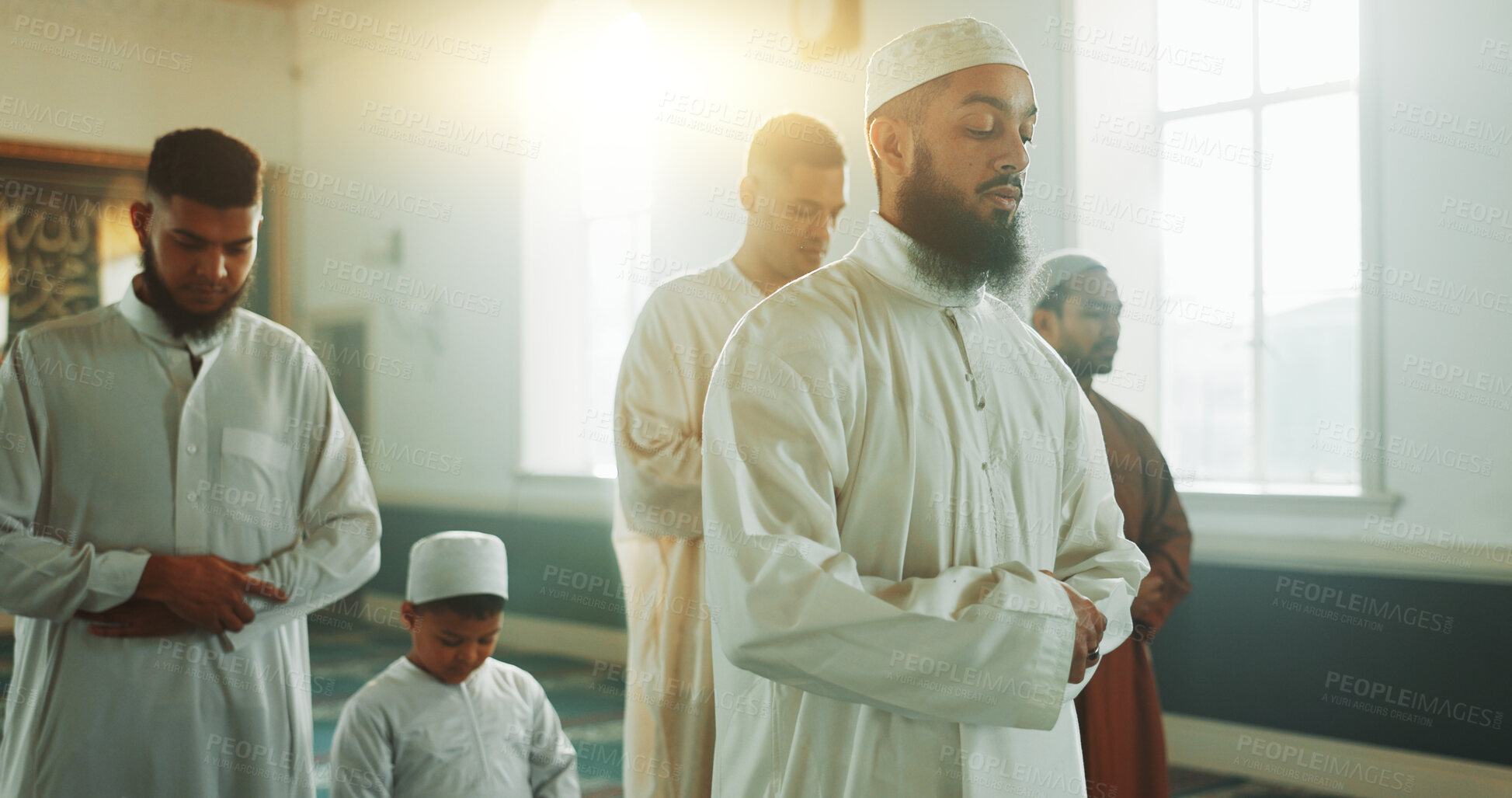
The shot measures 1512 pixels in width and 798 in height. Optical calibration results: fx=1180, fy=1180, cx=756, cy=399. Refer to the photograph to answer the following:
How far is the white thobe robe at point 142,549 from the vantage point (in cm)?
216

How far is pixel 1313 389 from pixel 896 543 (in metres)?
4.38

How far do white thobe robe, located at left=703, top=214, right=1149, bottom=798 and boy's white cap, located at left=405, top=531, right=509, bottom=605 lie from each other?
46.8 inches

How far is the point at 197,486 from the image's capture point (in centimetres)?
226

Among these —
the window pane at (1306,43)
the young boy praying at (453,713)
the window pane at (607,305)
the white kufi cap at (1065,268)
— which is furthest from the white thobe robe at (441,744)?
the window pane at (607,305)

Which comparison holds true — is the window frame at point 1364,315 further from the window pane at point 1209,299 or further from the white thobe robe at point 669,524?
the white thobe robe at point 669,524

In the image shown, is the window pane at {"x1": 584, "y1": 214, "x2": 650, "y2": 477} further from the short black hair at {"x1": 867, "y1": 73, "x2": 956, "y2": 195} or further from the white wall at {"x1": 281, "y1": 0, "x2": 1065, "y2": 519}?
the short black hair at {"x1": 867, "y1": 73, "x2": 956, "y2": 195}

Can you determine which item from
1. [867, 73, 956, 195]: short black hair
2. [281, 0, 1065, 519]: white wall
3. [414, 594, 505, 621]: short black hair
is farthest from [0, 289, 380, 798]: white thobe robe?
[281, 0, 1065, 519]: white wall

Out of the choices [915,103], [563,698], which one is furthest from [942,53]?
[563,698]

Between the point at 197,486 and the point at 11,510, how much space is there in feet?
1.01

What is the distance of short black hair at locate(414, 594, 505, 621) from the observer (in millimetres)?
2756

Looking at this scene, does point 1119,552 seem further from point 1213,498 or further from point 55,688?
point 1213,498

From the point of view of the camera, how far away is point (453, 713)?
8.58 feet

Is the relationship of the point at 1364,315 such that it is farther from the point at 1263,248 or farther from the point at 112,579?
the point at 112,579

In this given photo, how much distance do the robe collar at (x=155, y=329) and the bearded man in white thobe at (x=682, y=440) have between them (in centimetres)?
95
